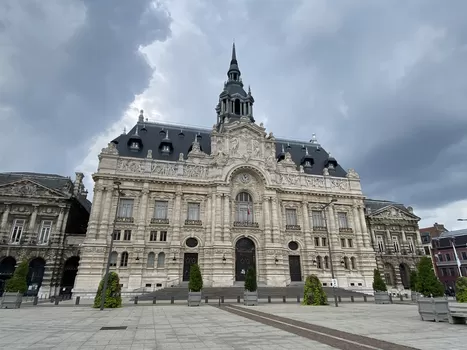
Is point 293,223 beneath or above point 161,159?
beneath

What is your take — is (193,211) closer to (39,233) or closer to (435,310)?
(39,233)

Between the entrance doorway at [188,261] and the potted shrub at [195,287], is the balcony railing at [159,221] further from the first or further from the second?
the potted shrub at [195,287]

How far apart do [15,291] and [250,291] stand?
19504mm

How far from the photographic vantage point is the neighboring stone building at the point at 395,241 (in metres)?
45.8

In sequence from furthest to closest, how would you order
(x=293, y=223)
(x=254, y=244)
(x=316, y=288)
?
1. (x=293, y=223)
2. (x=254, y=244)
3. (x=316, y=288)

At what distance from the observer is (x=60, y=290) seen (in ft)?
119

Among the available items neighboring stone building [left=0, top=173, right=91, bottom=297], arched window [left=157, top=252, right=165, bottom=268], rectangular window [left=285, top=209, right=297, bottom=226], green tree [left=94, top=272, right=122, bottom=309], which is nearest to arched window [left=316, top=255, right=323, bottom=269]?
rectangular window [left=285, top=209, right=297, bottom=226]

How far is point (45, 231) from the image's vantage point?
3691 cm

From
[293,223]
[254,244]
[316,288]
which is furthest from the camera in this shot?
[293,223]

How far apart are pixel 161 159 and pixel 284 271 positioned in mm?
23874

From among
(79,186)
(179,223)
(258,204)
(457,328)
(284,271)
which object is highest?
(79,186)

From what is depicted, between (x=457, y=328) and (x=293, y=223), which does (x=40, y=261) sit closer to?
(x=293, y=223)

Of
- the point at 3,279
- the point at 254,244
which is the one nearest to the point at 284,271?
the point at 254,244

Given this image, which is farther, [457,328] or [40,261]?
[40,261]
